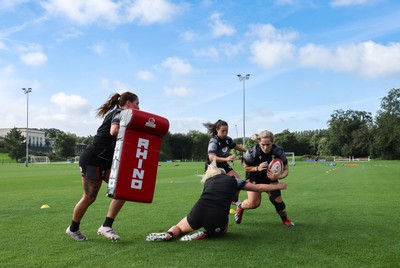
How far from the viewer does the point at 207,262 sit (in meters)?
4.59

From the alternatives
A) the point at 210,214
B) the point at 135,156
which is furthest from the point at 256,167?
the point at 135,156

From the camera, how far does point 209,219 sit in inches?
227

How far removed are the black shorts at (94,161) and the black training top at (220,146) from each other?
2.47 metres

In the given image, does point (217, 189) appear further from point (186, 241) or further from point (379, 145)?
point (379, 145)

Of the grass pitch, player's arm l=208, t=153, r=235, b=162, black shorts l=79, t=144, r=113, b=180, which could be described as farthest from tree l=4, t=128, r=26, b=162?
black shorts l=79, t=144, r=113, b=180

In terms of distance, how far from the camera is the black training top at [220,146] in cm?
786

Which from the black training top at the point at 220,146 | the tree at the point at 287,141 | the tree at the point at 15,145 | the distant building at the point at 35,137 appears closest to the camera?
the black training top at the point at 220,146

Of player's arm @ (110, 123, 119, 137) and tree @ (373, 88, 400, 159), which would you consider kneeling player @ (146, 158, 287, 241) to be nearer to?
player's arm @ (110, 123, 119, 137)

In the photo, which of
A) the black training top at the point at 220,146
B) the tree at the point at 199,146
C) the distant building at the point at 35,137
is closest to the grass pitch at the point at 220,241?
the black training top at the point at 220,146

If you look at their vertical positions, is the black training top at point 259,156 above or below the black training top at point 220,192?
above

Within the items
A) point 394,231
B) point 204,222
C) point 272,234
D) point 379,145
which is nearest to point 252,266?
point 204,222

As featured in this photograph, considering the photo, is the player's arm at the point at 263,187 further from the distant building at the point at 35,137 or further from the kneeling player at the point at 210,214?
the distant building at the point at 35,137

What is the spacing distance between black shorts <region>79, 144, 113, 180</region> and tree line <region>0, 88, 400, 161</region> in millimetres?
78165

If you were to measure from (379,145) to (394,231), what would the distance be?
91.7m
